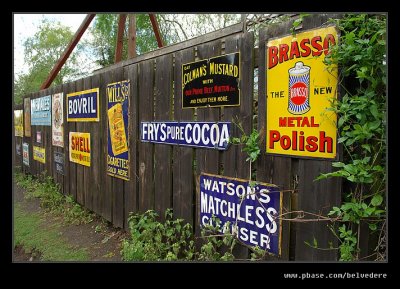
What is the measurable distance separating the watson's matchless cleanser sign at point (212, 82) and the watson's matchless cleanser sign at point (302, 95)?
470 mm

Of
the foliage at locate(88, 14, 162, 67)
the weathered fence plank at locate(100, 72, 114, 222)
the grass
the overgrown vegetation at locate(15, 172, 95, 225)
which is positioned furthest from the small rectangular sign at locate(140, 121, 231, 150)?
the foliage at locate(88, 14, 162, 67)

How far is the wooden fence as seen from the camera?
2543mm

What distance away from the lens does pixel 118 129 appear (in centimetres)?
525

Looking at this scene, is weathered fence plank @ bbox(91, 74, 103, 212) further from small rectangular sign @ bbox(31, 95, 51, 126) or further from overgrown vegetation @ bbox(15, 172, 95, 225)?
small rectangular sign @ bbox(31, 95, 51, 126)

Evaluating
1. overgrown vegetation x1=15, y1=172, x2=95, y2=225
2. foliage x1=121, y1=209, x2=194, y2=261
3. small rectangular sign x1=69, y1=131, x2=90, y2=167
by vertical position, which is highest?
small rectangular sign x1=69, y1=131, x2=90, y2=167

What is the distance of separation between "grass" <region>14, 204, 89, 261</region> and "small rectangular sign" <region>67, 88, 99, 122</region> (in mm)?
2196

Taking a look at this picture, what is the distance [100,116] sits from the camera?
19.2 ft

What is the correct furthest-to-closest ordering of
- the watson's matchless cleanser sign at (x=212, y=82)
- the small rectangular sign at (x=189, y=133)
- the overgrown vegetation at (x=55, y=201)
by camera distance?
the overgrown vegetation at (x=55, y=201)
the small rectangular sign at (x=189, y=133)
the watson's matchless cleanser sign at (x=212, y=82)

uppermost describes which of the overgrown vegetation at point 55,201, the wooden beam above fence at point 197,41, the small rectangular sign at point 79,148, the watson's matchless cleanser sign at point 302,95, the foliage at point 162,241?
the wooden beam above fence at point 197,41

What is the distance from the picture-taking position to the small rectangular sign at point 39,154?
920 centimetres

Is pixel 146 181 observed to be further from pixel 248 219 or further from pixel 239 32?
pixel 239 32

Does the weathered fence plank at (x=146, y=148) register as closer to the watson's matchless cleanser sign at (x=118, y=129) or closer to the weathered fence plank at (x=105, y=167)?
the watson's matchless cleanser sign at (x=118, y=129)

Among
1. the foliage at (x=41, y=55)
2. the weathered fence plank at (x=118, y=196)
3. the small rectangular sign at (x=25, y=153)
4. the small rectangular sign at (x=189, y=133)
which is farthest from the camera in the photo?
the foliage at (x=41, y=55)

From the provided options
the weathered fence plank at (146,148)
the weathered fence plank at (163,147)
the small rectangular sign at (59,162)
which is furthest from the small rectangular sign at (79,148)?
the weathered fence plank at (163,147)
